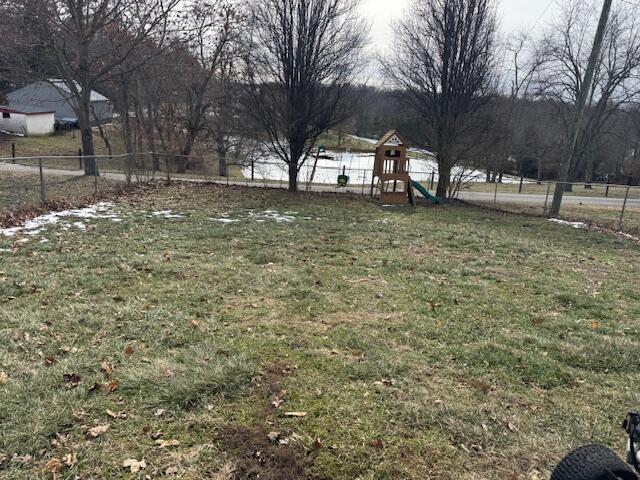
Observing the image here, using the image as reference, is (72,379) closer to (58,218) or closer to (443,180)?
(58,218)

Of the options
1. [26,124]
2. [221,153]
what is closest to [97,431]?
[221,153]

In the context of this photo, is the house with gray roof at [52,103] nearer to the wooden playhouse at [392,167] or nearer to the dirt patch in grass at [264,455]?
the wooden playhouse at [392,167]

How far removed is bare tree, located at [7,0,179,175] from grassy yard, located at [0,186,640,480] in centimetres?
1223

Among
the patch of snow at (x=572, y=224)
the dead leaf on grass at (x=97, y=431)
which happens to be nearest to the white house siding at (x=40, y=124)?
the patch of snow at (x=572, y=224)

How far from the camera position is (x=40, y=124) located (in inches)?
1545

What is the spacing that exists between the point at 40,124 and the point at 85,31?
1101 inches

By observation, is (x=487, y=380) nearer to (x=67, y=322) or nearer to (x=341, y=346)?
(x=341, y=346)

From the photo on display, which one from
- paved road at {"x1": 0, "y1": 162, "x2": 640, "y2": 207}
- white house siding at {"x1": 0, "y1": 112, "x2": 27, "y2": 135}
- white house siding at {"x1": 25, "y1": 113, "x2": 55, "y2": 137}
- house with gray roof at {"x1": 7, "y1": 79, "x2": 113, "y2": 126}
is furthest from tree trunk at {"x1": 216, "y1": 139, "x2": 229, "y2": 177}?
white house siding at {"x1": 0, "y1": 112, "x2": 27, "y2": 135}

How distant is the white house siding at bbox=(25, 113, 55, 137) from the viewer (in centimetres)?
3834

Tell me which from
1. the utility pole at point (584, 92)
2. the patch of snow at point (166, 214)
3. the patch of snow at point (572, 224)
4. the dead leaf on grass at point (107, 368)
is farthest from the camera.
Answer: the utility pole at point (584, 92)

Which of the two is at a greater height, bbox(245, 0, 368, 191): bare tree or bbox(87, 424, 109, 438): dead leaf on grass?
bbox(245, 0, 368, 191): bare tree

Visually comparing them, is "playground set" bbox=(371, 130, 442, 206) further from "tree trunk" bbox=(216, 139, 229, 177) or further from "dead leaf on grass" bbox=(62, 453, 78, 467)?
"tree trunk" bbox=(216, 139, 229, 177)

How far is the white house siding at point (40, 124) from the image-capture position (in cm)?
3834

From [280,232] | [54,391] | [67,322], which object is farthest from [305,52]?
[54,391]
